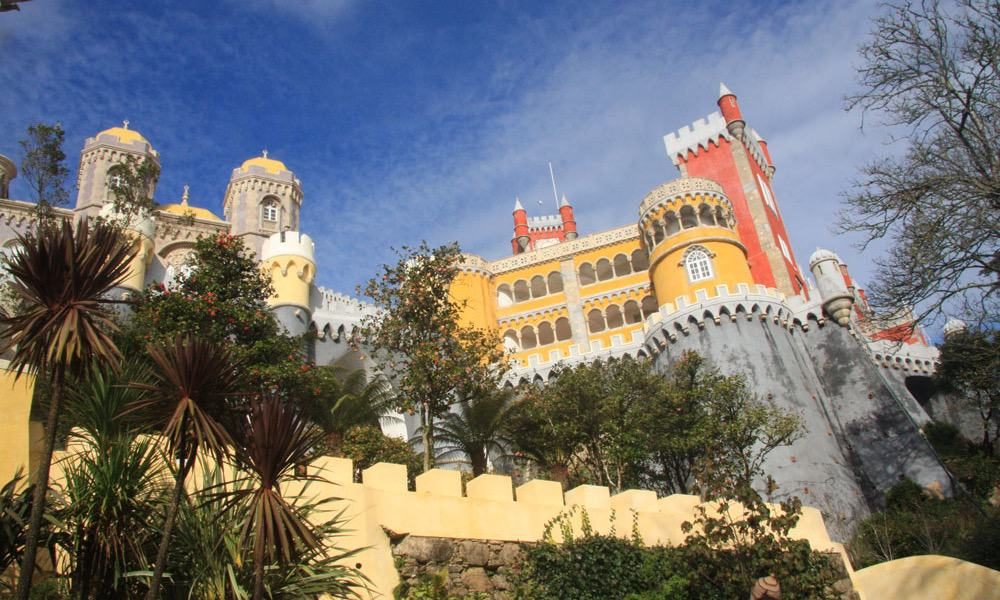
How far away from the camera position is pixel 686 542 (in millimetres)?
13633

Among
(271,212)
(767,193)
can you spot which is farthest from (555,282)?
(271,212)

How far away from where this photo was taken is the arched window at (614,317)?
149ft

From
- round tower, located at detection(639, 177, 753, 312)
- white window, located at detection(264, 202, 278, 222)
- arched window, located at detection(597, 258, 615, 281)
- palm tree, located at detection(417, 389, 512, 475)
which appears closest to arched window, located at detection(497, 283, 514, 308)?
arched window, located at detection(597, 258, 615, 281)

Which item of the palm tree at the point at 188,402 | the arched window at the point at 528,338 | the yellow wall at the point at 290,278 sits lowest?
the palm tree at the point at 188,402

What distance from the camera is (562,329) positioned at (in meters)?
46.6

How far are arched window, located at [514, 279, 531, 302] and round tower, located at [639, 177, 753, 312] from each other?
9.53 metres

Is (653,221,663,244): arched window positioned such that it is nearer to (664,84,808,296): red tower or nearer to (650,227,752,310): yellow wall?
(650,227,752,310): yellow wall

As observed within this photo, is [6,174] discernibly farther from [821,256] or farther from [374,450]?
[821,256]

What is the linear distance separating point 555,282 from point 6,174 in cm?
2994

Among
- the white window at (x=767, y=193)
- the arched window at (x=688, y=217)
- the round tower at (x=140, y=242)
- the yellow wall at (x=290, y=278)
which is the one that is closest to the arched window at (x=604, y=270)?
the arched window at (x=688, y=217)

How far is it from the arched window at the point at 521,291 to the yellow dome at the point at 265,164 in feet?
49.8

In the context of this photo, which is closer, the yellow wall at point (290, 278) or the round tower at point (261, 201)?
the yellow wall at point (290, 278)

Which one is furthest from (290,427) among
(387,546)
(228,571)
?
(387,546)

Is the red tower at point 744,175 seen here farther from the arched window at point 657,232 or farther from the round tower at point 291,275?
the round tower at point 291,275
